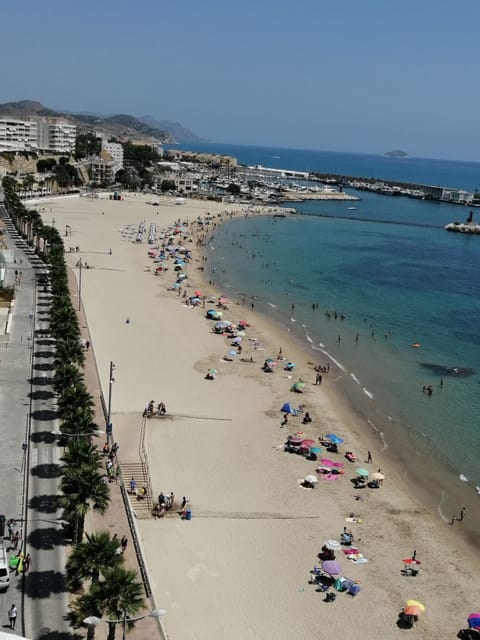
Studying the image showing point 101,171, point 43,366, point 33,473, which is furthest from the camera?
point 101,171

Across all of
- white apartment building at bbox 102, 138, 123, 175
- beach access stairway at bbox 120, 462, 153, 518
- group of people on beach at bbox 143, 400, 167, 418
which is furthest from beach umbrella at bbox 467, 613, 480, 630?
white apartment building at bbox 102, 138, 123, 175

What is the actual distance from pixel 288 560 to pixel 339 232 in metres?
88.6

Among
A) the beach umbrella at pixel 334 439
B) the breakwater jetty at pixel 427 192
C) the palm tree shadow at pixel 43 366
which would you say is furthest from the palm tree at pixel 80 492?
the breakwater jetty at pixel 427 192

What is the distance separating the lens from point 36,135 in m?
135

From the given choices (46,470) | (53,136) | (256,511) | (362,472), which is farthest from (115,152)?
(256,511)

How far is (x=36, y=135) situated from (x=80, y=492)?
13132 centimetres

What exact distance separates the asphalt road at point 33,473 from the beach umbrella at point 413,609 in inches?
355

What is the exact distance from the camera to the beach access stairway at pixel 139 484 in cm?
2147

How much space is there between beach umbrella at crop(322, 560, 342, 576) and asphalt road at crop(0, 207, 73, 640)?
753 cm

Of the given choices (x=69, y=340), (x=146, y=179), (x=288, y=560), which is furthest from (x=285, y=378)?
(x=146, y=179)

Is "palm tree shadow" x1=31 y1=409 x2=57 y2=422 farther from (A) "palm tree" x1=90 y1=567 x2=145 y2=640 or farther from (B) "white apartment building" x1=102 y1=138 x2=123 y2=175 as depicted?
Result: (B) "white apartment building" x1=102 y1=138 x2=123 y2=175

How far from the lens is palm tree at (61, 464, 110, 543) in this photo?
17.0 m

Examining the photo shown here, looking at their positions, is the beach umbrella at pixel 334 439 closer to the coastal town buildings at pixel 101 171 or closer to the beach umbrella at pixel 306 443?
the beach umbrella at pixel 306 443

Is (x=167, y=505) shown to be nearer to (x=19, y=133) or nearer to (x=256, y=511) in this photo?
(x=256, y=511)
